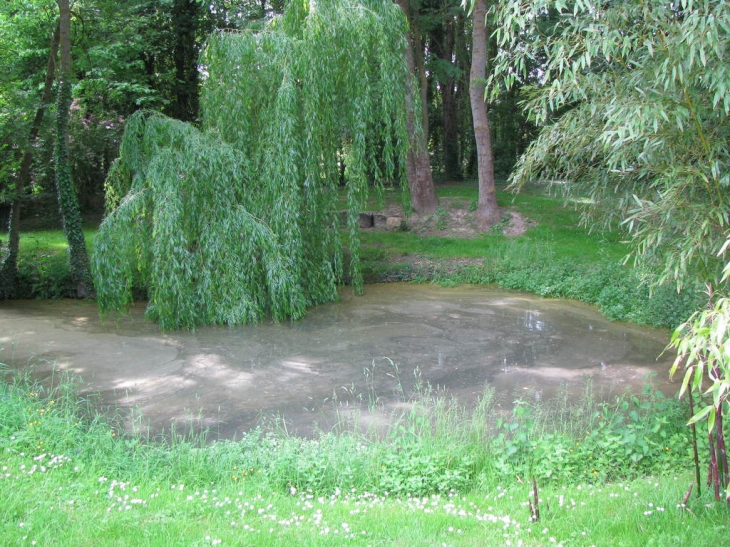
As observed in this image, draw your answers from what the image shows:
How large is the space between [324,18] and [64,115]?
17.0 ft

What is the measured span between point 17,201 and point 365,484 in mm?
10592

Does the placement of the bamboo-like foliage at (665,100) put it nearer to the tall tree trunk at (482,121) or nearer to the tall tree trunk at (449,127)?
the tall tree trunk at (482,121)

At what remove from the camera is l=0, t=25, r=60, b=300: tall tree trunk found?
11.6m

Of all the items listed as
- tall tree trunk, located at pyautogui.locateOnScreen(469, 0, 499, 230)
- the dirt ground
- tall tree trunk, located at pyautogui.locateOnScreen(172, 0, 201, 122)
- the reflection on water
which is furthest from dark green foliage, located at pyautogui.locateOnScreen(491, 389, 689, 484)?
tall tree trunk, located at pyautogui.locateOnScreen(172, 0, 201, 122)

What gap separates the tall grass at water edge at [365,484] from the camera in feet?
10.3

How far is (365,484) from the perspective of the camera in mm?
4246

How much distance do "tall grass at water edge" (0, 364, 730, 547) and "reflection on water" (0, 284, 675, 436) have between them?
0.78 metres

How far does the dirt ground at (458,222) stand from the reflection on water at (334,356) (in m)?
4.01

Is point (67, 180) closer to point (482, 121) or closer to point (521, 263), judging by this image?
point (521, 263)

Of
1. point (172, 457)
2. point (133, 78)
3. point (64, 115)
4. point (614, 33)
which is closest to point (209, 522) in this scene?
point (172, 457)

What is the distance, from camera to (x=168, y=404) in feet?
20.6

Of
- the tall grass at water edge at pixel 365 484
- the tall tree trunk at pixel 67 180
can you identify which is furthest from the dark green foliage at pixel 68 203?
the tall grass at water edge at pixel 365 484

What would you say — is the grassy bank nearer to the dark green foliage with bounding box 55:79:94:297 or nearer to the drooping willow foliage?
the dark green foliage with bounding box 55:79:94:297

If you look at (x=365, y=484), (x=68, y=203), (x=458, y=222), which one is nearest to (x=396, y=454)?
(x=365, y=484)
